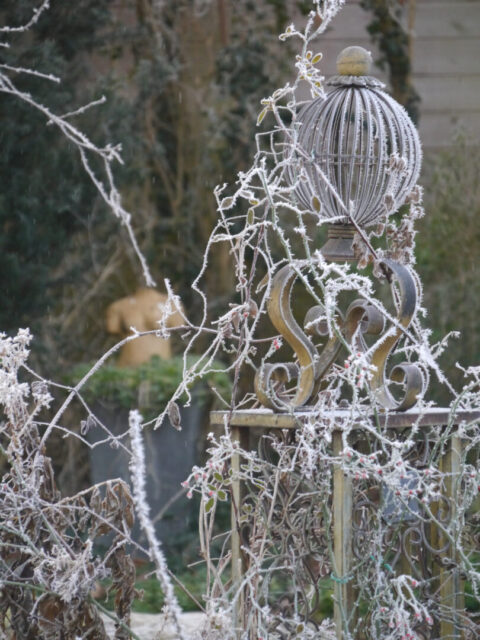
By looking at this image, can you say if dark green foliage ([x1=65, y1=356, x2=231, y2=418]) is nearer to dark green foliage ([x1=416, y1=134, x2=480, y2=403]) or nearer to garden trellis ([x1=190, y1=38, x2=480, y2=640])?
dark green foliage ([x1=416, y1=134, x2=480, y2=403])

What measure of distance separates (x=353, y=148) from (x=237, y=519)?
827 mm

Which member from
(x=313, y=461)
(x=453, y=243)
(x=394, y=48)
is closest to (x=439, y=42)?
(x=394, y=48)

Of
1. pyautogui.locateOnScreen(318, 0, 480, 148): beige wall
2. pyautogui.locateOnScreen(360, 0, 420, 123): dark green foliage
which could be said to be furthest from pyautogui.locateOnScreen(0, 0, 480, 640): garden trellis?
pyautogui.locateOnScreen(318, 0, 480, 148): beige wall

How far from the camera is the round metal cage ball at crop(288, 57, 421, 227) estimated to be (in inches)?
83.3

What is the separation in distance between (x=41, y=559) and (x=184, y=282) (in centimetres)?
458

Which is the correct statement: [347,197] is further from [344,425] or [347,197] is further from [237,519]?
[237,519]

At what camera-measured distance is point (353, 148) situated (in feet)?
7.01

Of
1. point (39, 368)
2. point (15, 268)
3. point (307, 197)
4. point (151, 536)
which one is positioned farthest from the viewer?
point (39, 368)

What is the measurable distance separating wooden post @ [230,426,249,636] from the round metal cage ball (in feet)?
1.67

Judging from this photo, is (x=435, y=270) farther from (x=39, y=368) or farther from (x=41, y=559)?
(x=41, y=559)

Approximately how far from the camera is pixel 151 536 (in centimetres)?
132

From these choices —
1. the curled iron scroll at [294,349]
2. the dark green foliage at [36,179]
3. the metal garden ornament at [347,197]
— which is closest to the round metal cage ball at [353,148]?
the metal garden ornament at [347,197]

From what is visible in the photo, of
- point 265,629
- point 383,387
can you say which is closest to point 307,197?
point 383,387

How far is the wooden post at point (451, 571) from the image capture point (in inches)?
80.2
